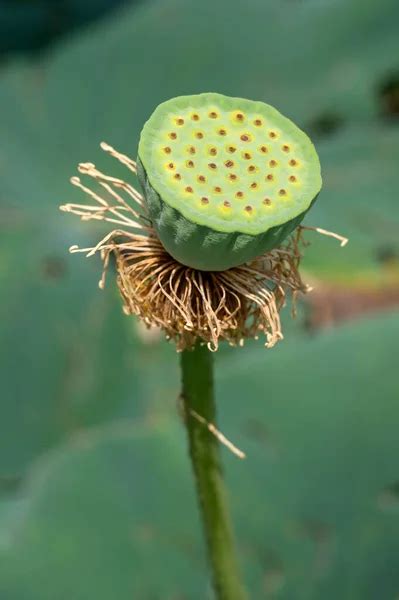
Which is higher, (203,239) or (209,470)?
→ (203,239)

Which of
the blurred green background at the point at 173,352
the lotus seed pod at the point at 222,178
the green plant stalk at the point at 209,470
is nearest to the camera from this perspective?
the lotus seed pod at the point at 222,178

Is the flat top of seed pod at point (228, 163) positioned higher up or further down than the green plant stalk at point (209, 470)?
higher up

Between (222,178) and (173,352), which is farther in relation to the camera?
(173,352)

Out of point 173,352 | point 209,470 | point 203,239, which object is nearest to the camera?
point 203,239

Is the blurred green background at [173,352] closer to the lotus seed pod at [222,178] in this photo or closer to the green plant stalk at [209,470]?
the green plant stalk at [209,470]

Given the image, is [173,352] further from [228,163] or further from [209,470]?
[228,163]

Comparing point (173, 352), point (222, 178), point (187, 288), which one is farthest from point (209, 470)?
point (173, 352)

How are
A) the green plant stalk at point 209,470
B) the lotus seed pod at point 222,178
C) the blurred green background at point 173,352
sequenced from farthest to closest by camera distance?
the blurred green background at point 173,352
the green plant stalk at point 209,470
the lotus seed pod at point 222,178

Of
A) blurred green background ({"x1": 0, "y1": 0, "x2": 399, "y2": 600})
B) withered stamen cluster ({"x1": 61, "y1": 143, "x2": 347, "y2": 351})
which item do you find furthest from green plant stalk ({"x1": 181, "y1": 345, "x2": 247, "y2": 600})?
blurred green background ({"x1": 0, "y1": 0, "x2": 399, "y2": 600})

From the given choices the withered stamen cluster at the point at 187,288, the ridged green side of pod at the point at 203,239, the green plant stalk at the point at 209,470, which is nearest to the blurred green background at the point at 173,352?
the green plant stalk at the point at 209,470
